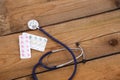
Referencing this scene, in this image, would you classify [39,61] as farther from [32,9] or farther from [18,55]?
[32,9]

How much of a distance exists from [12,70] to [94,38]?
1.43 feet

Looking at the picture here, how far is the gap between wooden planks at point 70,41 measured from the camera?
1175mm

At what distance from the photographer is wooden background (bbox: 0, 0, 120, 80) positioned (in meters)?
1.18

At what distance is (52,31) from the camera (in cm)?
122

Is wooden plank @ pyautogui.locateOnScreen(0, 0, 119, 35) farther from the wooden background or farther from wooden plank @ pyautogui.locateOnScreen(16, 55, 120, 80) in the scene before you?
wooden plank @ pyautogui.locateOnScreen(16, 55, 120, 80)

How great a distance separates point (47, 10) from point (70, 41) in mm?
199

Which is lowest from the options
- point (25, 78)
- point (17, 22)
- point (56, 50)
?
point (25, 78)

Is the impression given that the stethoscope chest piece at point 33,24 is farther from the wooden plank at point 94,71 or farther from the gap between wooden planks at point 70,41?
the wooden plank at point 94,71

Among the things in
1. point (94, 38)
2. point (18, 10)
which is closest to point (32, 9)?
point (18, 10)

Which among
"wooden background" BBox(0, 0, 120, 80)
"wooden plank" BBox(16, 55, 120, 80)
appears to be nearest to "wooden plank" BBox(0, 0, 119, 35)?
"wooden background" BBox(0, 0, 120, 80)

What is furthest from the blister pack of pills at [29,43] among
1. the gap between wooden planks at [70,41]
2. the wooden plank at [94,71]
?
the wooden plank at [94,71]

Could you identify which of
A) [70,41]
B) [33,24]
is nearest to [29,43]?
[33,24]

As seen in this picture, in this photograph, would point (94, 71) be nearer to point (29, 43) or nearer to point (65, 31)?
point (65, 31)

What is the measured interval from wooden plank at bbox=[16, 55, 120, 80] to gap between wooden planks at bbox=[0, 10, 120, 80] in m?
0.04
